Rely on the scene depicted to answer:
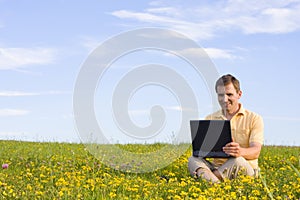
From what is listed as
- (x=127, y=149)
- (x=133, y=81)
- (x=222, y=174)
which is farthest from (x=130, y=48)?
(x=127, y=149)

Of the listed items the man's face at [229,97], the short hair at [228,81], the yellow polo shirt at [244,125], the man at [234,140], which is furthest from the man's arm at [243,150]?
the short hair at [228,81]

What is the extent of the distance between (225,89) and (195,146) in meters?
1.14

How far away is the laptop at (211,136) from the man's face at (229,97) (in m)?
0.54

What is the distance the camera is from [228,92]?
848 centimetres

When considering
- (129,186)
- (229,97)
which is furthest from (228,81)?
(129,186)

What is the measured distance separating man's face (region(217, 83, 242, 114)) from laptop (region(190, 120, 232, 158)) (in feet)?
1.77

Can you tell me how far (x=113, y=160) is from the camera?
11094 mm

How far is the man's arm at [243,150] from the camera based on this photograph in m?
8.24

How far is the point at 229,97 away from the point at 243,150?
0.94 metres

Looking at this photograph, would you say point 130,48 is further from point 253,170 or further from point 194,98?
point 253,170

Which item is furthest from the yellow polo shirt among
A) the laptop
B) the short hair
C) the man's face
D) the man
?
the laptop

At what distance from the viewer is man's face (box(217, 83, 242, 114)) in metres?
8.46

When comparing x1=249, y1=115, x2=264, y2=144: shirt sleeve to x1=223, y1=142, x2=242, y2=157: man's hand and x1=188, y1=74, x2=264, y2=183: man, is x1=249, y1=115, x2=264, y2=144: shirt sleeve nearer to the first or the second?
x1=188, y1=74, x2=264, y2=183: man

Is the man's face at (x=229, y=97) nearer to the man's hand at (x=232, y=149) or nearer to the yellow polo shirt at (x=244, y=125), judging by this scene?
the yellow polo shirt at (x=244, y=125)
